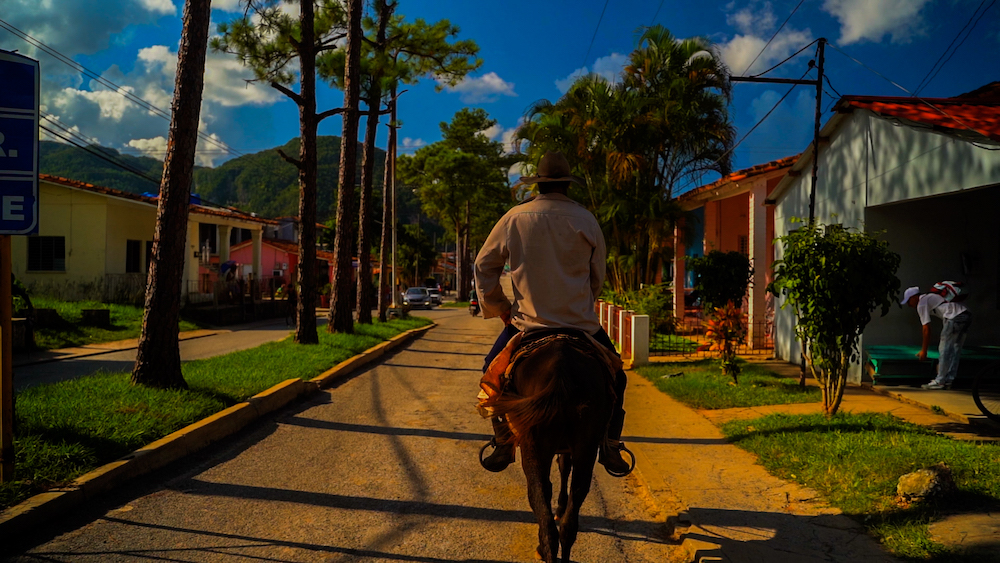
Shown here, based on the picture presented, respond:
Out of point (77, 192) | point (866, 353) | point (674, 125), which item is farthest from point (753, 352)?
point (77, 192)

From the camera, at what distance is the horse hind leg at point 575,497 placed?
3.72 meters

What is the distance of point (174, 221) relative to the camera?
28.0ft

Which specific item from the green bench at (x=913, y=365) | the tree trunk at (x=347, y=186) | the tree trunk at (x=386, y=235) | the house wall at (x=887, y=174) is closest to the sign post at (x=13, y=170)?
the house wall at (x=887, y=174)

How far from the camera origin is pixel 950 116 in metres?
8.79

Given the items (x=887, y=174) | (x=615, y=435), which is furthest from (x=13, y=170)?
(x=887, y=174)

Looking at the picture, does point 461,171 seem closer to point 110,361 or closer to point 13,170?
point 110,361

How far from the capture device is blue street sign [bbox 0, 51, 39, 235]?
5047mm

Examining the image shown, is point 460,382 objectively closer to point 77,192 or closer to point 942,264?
point 942,264

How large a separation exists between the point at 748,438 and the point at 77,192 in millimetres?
25438

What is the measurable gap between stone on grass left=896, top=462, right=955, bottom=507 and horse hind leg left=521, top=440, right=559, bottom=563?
8.79ft

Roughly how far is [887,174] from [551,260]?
25.1 ft

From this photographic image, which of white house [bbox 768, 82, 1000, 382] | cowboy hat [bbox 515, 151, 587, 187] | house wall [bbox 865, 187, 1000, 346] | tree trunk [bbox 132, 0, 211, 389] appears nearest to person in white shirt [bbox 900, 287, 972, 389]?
house wall [bbox 865, 187, 1000, 346]

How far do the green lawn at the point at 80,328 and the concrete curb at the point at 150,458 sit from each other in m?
10.1

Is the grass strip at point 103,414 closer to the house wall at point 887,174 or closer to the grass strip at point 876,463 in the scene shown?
the grass strip at point 876,463
